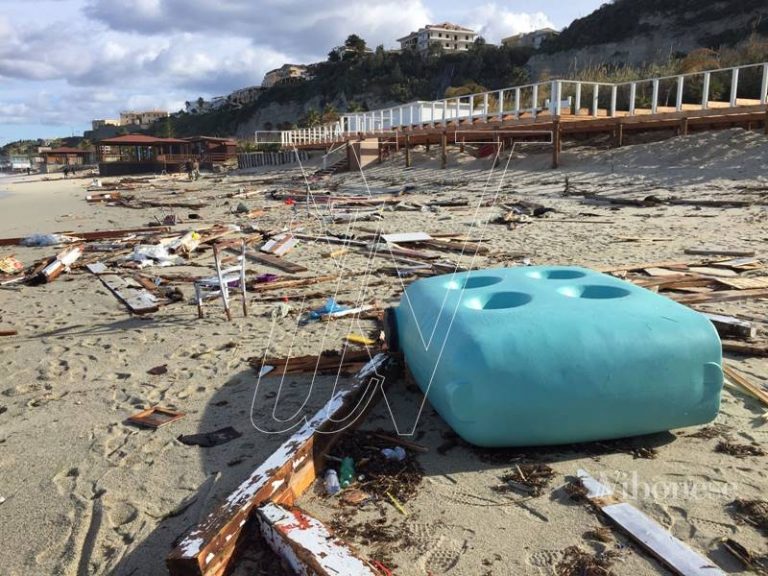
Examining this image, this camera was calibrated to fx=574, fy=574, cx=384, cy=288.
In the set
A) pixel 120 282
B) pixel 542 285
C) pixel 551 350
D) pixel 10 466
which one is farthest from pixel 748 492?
pixel 120 282

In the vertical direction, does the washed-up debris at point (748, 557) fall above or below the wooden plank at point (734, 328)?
below

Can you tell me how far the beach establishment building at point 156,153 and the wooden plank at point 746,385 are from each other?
65.1m

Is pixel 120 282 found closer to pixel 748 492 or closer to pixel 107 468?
pixel 107 468

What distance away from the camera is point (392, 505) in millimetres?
3273

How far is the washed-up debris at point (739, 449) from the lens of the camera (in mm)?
3617

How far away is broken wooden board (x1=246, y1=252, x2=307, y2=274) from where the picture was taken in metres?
9.98

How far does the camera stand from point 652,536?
112 inches

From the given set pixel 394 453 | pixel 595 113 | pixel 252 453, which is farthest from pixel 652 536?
pixel 595 113

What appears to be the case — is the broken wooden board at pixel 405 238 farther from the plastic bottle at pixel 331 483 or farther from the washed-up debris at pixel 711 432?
the plastic bottle at pixel 331 483

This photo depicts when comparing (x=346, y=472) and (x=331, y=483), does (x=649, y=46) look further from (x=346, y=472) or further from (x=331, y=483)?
(x=331, y=483)

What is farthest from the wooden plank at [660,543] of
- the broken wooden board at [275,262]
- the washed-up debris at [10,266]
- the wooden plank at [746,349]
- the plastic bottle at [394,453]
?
the washed-up debris at [10,266]

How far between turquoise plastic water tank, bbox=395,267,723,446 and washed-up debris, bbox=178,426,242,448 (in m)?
1.52

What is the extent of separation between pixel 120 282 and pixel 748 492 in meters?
8.90

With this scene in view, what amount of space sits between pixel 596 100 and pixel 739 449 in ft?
66.1
